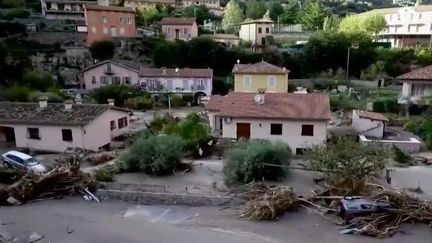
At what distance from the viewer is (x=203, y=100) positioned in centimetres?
5241

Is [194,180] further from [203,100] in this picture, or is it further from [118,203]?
[203,100]

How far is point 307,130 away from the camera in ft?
96.3

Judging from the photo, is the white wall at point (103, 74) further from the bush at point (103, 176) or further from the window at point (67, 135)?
the bush at point (103, 176)

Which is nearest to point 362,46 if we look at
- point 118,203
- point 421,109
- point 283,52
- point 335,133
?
point 283,52

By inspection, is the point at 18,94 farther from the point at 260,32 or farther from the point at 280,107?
the point at 260,32

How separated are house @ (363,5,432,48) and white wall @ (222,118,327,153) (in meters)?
58.0

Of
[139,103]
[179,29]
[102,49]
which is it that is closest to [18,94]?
[139,103]

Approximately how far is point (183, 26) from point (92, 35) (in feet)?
50.4

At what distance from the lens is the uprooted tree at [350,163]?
22.1m

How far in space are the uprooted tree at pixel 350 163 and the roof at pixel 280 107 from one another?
5293 millimetres

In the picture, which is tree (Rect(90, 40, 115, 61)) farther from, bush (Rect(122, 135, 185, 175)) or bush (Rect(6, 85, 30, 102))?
bush (Rect(122, 135, 185, 175))

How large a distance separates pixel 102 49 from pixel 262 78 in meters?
30.6

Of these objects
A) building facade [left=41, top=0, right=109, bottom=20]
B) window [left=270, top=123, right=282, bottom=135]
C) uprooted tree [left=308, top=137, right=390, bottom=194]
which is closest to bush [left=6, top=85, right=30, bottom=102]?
window [left=270, top=123, right=282, bottom=135]

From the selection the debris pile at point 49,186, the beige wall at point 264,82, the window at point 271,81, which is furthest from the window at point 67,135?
the window at point 271,81
